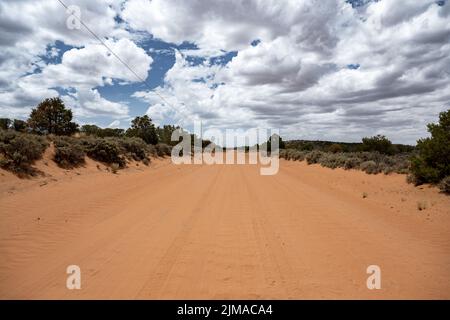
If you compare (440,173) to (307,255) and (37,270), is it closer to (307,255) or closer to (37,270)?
(307,255)

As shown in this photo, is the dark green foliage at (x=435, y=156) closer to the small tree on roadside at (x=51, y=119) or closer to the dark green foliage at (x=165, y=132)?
the small tree on roadside at (x=51, y=119)

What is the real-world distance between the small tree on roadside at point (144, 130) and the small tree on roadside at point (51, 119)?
1026 centimetres

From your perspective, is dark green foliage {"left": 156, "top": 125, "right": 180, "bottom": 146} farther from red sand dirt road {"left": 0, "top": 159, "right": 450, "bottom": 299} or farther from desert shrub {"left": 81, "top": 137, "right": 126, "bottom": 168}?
red sand dirt road {"left": 0, "top": 159, "right": 450, "bottom": 299}

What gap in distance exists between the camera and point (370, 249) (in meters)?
6.33

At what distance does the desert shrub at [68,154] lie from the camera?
17984 millimetres

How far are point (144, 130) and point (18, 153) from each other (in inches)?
1330

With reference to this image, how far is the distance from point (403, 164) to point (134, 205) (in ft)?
48.2

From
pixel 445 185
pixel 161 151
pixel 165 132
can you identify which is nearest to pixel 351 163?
pixel 445 185

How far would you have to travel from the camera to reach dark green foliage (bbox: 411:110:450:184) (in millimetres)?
12938

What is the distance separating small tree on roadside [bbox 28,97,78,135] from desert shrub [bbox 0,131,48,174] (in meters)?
22.8

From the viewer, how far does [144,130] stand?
47781mm

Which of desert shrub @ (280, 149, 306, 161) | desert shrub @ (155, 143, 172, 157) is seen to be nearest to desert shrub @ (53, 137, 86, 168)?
desert shrub @ (155, 143, 172, 157)

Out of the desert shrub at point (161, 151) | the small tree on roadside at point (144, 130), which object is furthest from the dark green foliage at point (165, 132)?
the desert shrub at point (161, 151)
